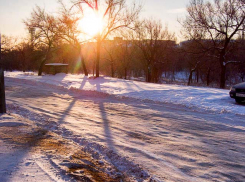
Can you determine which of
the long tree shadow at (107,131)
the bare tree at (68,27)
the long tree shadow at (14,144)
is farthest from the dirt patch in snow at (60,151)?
the bare tree at (68,27)

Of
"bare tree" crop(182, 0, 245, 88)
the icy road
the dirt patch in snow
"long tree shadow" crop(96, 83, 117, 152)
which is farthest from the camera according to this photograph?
"bare tree" crop(182, 0, 245, 88)

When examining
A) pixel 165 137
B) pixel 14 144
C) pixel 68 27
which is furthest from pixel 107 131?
pixel 68 27

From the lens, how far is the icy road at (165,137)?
4.33 m

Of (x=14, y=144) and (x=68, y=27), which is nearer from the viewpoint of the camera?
(x=14, y=144)

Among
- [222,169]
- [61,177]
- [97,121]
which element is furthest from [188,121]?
[61,177]

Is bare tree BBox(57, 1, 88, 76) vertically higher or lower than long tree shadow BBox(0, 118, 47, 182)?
higher

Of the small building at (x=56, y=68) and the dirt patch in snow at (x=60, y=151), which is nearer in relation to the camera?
→ the dirt patch in snow at (x=60, y=151)

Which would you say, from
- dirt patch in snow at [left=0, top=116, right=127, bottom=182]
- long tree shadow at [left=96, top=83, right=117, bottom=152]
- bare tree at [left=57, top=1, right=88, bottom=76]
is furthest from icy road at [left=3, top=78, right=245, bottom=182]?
bare tree at [left=57, top=1, right=88, bottom=76]

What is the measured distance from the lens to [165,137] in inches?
243

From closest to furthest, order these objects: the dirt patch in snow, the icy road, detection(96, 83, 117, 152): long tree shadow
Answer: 1. the dirt patch in snow
2. the icy road
3. detection(96, 83, 117, 152): long tree shadow

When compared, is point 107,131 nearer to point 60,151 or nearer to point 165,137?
point 165,137

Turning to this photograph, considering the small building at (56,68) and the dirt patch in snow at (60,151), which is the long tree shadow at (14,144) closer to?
the dirt patch in snow at (60,151)

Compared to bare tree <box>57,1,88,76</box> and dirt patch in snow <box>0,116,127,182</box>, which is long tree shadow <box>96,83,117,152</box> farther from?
bare tree <box>57,1,88,76</box>

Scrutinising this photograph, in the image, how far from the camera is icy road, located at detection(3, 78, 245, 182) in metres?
4.33
